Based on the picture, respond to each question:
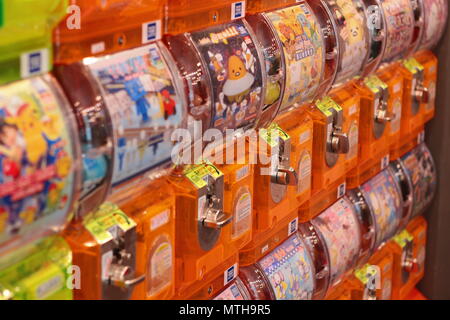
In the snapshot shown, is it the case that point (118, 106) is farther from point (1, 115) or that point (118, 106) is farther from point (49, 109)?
point (1, 115)

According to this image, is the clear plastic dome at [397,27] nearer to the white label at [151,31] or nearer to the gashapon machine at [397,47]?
the gashapon machine at [397,47]

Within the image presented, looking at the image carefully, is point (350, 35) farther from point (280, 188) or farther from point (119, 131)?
Answer: point (119, 131)

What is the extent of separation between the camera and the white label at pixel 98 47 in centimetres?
143

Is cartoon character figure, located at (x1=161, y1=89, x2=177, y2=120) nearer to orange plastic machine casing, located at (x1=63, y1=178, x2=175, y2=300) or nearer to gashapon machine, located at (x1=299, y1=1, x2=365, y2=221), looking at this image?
orange plastic machine casing, located at (x1=63, y1=178, x2=175, y2=300)

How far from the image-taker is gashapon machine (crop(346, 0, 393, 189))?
8.44 ft

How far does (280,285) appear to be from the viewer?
224cm

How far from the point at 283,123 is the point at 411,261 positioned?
1.33 metres

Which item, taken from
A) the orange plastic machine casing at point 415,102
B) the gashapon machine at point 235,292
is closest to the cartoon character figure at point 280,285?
the gashapon machine at point 235,292

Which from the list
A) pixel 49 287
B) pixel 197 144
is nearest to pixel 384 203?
pixel 197 144

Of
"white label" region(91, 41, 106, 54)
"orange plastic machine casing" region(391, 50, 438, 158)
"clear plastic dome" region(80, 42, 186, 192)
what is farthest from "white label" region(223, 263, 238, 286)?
"orange plastic machine casing" region(391, 50, 438, 158)

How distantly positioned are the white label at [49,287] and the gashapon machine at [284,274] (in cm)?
83

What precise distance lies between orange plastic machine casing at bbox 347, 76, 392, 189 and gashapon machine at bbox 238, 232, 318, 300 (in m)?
0.48
